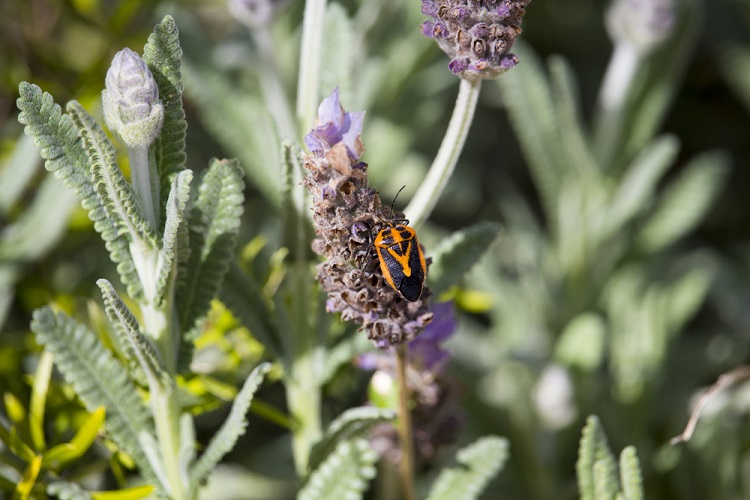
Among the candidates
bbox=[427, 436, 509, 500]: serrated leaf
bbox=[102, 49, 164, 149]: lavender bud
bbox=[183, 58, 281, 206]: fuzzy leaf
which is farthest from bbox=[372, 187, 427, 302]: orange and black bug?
bbox=[183, 58, 281, 206]: fuzzy leaf

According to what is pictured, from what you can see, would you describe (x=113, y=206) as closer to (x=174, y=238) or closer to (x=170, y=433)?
(x=174, y=238)

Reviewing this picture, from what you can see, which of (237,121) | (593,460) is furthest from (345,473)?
(237,121)

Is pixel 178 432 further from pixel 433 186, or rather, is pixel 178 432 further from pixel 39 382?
pixel 433 186

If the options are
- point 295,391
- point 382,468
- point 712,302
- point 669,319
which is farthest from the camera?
point 712,302

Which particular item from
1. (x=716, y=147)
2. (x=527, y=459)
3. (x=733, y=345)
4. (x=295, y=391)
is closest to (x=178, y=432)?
(x=295, y=391)

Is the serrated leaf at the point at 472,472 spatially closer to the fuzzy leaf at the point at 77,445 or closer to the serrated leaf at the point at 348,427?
the serrated leaf at the point at 348,427
